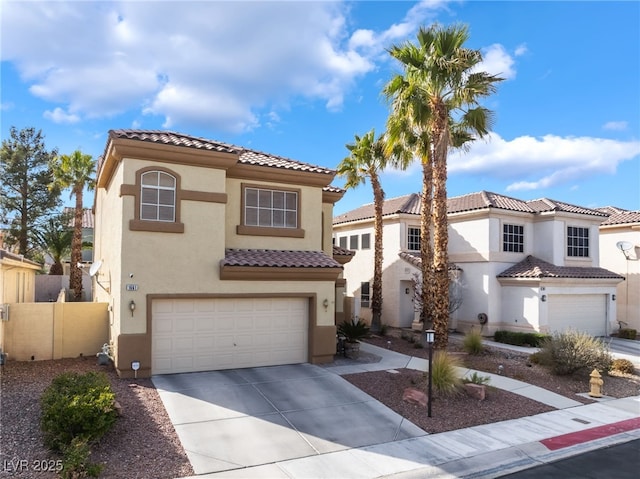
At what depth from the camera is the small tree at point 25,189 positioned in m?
32.1

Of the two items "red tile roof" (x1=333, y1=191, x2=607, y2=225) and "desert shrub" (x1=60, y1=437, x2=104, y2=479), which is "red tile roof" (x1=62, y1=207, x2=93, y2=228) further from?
"desert shrub" (x1=60, y1=437, x2=104, y2=479)

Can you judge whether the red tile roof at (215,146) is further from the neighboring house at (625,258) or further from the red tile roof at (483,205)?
→ the neighboring house at (625,258)

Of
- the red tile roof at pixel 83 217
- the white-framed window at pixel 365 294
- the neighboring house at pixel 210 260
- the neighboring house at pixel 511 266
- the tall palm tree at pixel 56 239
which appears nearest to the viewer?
the neighboring house at pixel 210 260

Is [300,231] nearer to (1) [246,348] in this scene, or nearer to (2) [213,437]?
(1) [246,348]

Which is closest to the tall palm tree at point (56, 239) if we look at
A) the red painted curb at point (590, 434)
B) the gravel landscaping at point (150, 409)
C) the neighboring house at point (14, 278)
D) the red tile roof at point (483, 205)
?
the neighboring house at point (14, 278)

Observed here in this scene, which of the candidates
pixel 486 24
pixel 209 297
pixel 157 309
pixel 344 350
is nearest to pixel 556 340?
pixel 344 350

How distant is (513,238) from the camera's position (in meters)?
23.7

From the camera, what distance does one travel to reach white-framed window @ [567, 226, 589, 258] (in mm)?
23922

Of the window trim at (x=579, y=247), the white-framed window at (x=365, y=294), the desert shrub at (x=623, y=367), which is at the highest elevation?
the window trim at (x=579, y=247)

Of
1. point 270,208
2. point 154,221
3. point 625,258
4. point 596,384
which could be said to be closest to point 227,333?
point 154,221

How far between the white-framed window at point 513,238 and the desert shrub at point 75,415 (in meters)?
20.4

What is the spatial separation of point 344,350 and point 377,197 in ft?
31.0

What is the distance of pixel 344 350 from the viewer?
52.8 ft

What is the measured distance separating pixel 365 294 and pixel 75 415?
20.4 meters
